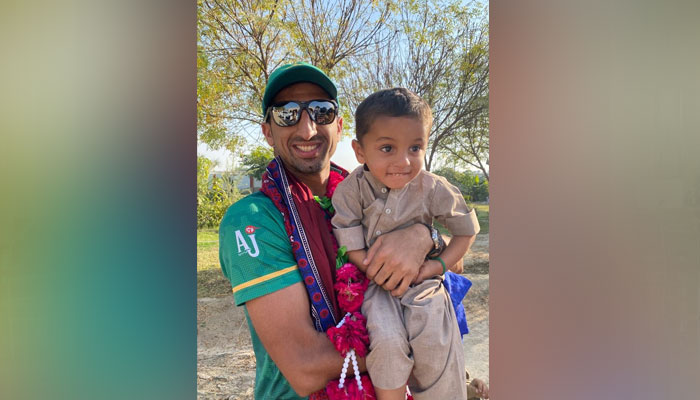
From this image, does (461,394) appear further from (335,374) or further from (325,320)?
(325,320)

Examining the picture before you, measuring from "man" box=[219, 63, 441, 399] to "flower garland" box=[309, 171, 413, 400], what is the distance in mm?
52

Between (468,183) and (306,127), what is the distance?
25.2ft

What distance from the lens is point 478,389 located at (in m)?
3.90

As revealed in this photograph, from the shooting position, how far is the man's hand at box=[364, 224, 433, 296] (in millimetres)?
1952

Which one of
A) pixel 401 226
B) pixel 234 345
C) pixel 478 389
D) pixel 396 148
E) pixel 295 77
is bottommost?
pixel 234 345

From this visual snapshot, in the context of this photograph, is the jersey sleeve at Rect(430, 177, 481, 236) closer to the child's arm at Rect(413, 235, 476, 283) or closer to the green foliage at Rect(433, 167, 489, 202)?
the child's arm at Rect(413, 235, 476, 283)

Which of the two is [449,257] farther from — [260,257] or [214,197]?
[214,197]

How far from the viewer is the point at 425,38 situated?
7.87 metres

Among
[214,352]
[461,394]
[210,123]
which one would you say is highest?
[210,123]

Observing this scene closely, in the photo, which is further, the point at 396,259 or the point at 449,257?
the point at 449,257

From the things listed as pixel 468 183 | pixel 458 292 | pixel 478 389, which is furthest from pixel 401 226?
pixel 468 183
